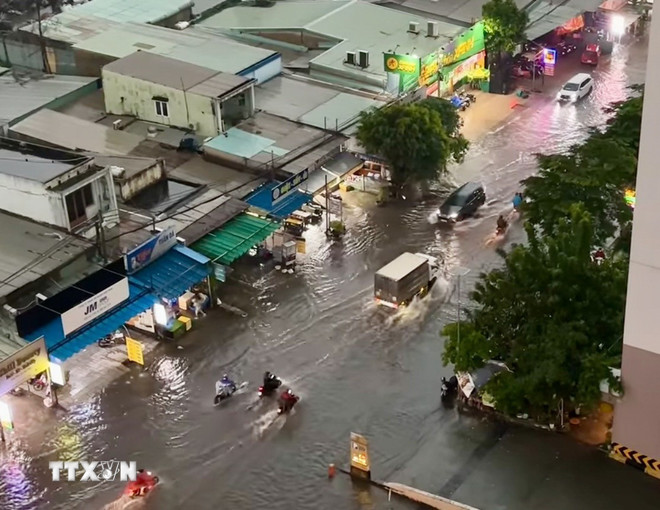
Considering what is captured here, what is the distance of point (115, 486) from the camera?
32.8 meters

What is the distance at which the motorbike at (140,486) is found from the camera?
3225cm

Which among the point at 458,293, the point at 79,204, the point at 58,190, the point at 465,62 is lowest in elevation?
the point at 458,293

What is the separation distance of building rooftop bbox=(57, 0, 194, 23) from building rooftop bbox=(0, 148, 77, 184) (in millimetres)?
24078

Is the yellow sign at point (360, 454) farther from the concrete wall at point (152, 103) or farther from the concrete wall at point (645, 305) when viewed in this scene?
the concrete wall at point (152, 103)

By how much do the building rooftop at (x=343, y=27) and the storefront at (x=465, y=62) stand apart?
0.69 meters

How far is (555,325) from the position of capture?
3256 centimetres

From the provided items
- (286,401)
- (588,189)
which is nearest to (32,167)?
(286,401)

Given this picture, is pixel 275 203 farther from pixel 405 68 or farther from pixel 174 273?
pixel 405 68

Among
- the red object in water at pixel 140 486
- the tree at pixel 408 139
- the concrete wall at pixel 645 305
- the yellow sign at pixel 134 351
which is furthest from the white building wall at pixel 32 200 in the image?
the concrete wall at pixel 645 305

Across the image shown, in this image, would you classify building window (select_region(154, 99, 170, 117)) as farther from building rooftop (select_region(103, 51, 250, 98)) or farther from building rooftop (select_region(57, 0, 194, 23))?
building rooftop (select_region(57, 0, 194, 23))

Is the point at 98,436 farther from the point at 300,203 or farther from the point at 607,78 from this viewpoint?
the point at 607,78

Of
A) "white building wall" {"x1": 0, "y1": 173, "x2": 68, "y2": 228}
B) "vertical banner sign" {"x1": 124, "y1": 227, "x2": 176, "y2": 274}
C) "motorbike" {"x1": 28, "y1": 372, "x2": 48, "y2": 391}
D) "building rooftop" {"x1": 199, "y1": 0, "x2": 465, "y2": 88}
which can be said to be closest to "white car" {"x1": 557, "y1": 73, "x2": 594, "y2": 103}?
"building rooftop" {"x1": 199, "y1": 0, "x2": 465, "y2": 88}

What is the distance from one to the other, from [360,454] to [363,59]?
30130mm

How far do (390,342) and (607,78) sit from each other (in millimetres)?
33960
